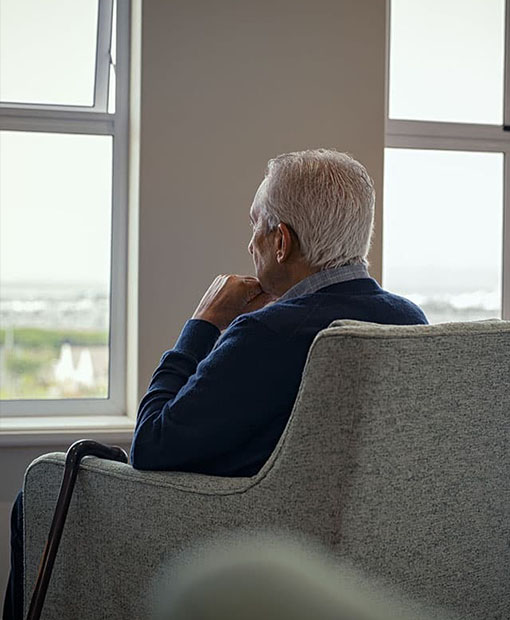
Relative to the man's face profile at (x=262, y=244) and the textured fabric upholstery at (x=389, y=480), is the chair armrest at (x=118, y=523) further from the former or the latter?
the man's face profile at (x=262, y=244)

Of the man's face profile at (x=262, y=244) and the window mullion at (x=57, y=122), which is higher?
the window mullion at (x=57, y=122)

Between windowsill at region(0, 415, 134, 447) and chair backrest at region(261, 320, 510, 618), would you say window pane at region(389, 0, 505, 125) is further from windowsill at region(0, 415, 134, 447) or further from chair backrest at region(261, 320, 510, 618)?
chair backrest at region(261, 320, 510, 618)

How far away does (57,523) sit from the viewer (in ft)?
6.71

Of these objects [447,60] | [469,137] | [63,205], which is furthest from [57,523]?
[447,60]

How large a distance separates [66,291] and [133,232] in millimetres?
357

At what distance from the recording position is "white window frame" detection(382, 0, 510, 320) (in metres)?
3.82

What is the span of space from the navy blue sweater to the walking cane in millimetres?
154

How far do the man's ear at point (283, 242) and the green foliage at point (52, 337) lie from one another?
1582mm

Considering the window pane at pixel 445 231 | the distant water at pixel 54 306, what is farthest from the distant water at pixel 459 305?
the distant water at pixel 54 306

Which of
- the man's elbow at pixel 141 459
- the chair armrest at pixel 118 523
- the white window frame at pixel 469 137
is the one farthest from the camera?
the white window frame at pixel 469 137


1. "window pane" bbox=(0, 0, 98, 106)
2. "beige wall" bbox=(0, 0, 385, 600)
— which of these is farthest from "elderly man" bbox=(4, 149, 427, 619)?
"window pane" bbox=(0, 0, 98, 106)

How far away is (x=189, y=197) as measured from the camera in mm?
3348

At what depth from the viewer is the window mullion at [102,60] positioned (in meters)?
3.60

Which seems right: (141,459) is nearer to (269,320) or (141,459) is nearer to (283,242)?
(269,320)
